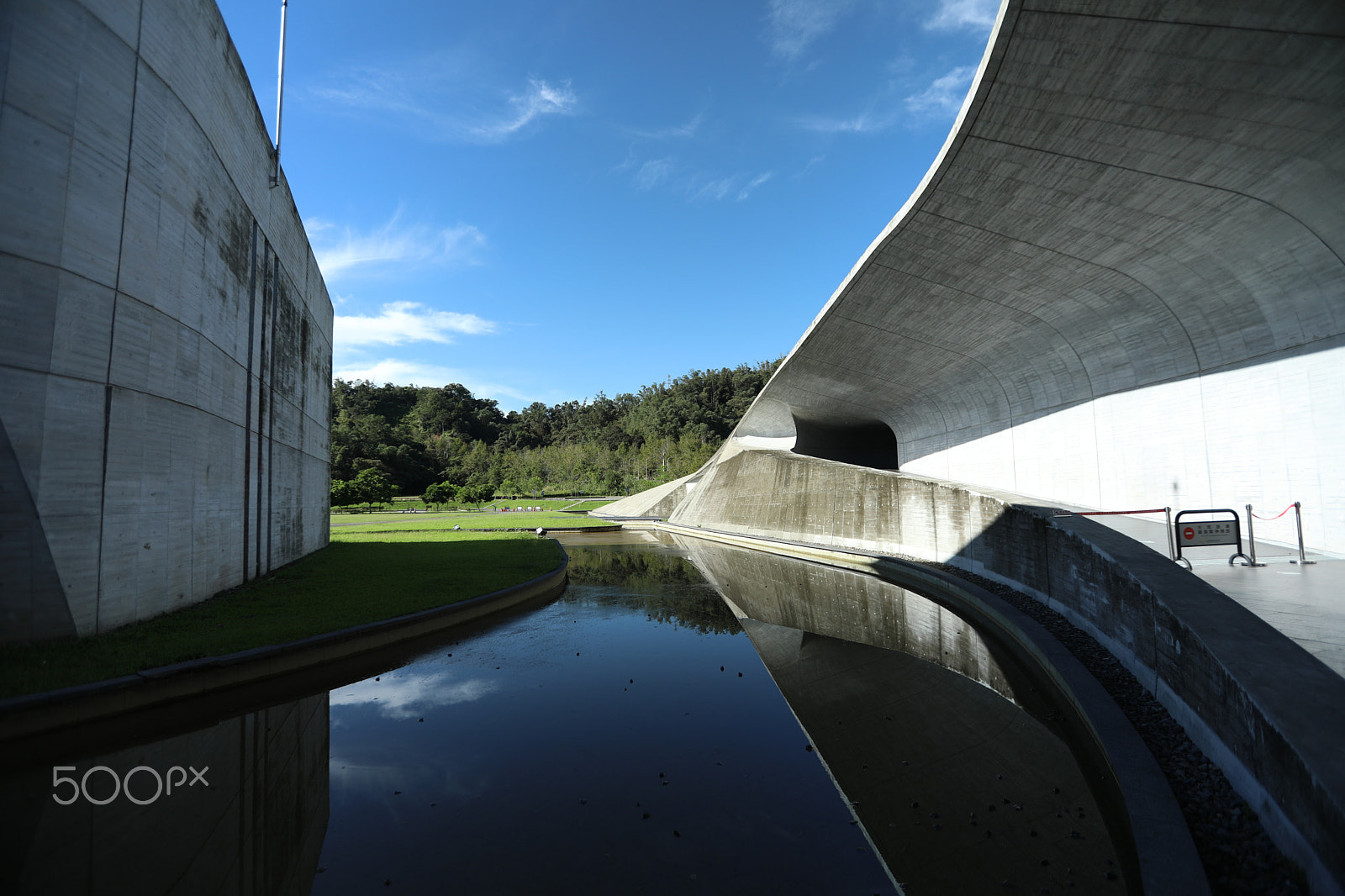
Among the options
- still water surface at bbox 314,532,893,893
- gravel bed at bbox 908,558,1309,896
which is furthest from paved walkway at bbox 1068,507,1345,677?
still water surface at bbox 314,532,893,893

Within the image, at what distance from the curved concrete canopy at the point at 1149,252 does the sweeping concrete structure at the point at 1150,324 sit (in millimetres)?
39

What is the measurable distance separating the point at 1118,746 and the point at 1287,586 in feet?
13.5

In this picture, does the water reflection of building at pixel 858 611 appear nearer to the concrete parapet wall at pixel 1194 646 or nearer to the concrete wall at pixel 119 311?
the concrete parapet wall at pixel 1194 646

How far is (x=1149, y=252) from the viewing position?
1111cm

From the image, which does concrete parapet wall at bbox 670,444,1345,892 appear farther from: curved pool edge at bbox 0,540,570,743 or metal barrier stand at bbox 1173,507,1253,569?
curved pool edge at bbox 0,540,570,743

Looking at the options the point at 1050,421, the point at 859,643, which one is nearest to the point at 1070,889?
the point at 859,643

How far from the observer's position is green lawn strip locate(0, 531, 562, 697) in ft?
20.7

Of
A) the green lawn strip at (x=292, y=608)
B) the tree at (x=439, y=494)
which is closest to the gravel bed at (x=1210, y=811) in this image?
the green lawn strip at (x=292, y=608)

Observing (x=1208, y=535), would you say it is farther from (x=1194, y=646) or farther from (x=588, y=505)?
(x=588, y=505)

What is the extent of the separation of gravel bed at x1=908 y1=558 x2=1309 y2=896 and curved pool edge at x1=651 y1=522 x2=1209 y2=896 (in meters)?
0.13

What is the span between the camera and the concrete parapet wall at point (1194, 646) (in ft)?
10.5

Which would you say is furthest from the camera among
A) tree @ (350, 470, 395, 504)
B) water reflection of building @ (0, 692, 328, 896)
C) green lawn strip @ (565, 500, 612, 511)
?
green lawn strip @ (565, 500, 612, 511)

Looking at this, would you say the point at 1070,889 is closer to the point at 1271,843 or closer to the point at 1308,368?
the point at 1271,843

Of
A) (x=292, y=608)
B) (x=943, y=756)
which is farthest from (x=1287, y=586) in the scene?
(x=292, y=608)
